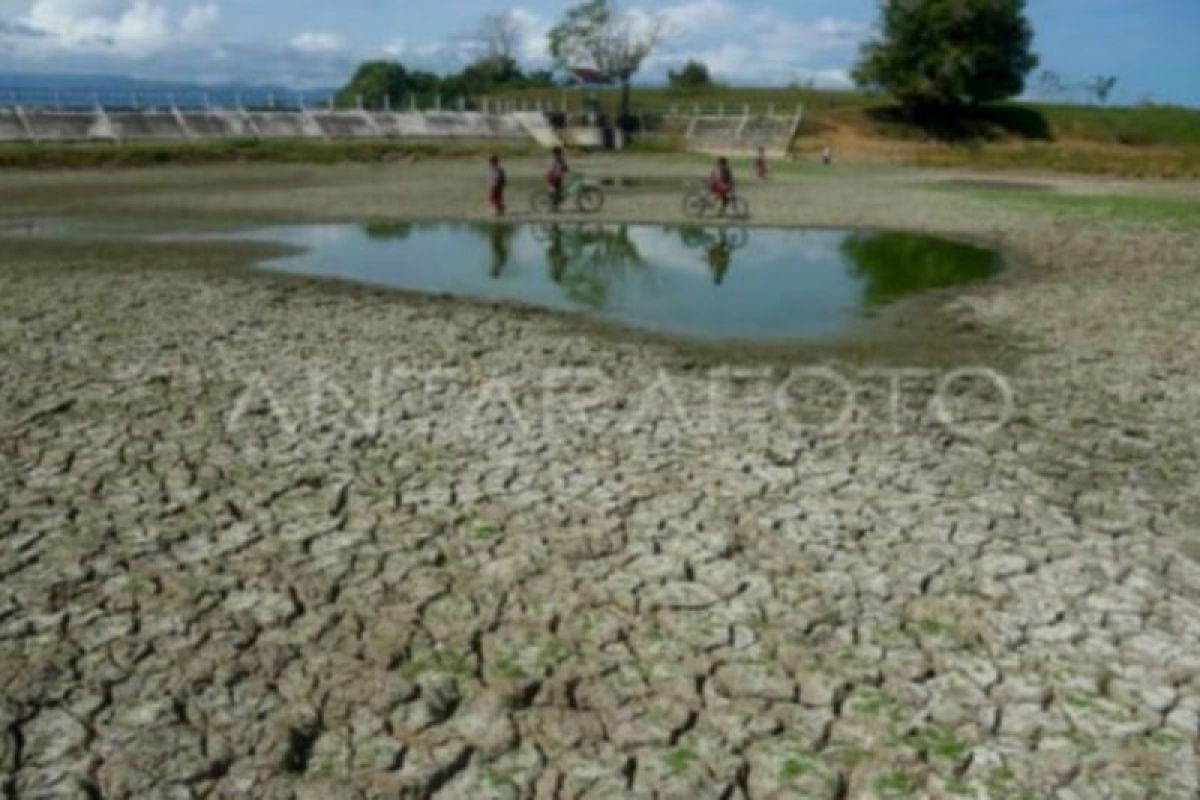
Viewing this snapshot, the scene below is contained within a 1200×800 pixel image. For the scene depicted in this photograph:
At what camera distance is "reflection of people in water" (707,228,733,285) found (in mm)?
24016

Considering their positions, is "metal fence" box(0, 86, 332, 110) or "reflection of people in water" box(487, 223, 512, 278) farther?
"metal fence" box(0, 86, 332, 110)

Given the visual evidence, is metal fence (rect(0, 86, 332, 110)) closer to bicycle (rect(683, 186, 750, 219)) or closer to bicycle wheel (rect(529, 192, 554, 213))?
bicycle wheel (rect(529, 192, 554, 213))

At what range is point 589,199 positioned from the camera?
3484 cm

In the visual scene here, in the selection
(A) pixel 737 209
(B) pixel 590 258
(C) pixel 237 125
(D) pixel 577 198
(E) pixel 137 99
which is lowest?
(B) pixel 590 258

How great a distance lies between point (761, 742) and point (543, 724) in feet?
4.50

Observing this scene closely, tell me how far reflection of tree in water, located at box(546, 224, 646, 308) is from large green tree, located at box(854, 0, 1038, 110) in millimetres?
56019

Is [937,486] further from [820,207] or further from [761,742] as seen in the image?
[820,207]

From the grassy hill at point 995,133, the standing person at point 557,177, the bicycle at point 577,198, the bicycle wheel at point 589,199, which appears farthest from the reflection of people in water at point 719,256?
the grassy hill at point 995,133

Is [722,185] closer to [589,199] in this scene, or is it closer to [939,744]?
[589,199]

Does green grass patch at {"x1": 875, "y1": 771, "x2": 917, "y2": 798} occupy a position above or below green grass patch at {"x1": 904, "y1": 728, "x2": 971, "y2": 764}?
below

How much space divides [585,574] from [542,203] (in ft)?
89.0

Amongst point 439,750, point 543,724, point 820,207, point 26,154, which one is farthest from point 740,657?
point 26,154

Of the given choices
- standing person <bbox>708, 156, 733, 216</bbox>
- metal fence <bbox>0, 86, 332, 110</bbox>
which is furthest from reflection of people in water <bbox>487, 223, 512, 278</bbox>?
metal fence <bbox>0, 86, 332, 110</bbox>

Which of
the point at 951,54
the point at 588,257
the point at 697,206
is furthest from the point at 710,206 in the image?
the point at 951,54
